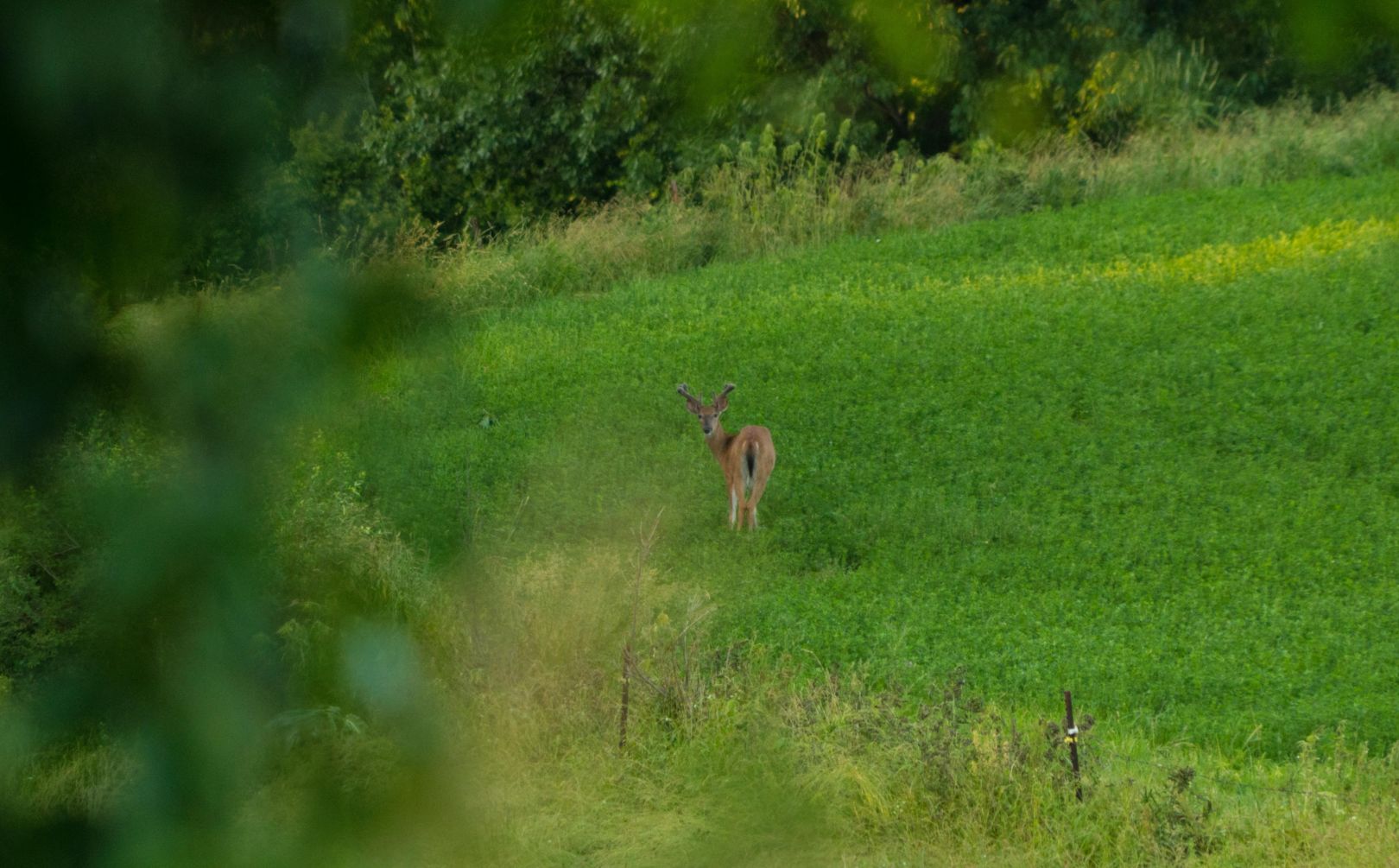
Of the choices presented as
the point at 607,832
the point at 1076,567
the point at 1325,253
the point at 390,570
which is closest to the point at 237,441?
the point at 390,570

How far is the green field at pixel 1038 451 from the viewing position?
7.84 m

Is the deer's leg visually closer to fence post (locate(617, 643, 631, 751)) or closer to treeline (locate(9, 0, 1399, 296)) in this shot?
fence post (locate(617, 643, 631, 751))

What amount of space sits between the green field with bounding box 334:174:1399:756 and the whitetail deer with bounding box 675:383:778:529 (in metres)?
0.21

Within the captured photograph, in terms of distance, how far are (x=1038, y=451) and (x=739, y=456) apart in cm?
245

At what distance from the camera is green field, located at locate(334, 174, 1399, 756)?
7844 millimetres

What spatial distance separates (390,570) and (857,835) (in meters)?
4.50

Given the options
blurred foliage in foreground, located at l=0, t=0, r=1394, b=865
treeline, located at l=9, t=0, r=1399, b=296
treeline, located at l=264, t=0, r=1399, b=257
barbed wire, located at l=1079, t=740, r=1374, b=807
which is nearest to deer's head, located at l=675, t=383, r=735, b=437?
barbed wire, located at l=1079, t=740, r=1374, b=807

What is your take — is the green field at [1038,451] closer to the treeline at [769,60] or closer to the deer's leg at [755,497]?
the deer's leg at [755,497]

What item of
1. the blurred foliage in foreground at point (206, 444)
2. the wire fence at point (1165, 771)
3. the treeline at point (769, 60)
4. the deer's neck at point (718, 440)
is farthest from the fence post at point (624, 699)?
the blurred foliage in foreground at point (206, 444)

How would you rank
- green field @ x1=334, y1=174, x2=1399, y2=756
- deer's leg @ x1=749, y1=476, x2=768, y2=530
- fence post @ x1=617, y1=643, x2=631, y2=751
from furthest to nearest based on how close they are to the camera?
deer's leg @ x1=749, y1=476, x2=768, y2=530
green field @ x1=334, y1=174, x2=1399, y2=756
fence post @ x1=617, y1=643, x2=631, y2=751

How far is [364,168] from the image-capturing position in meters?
1.39

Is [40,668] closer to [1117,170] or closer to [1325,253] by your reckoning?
[1325,253]

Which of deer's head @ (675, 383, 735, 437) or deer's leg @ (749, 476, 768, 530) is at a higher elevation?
deer's head @ (675, 383, 735, 437)

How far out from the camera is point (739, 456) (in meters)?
9.89
